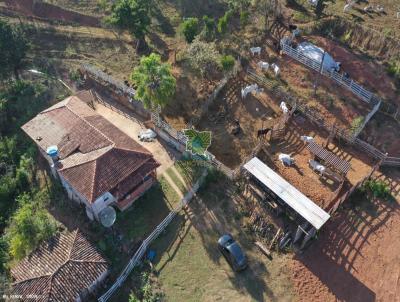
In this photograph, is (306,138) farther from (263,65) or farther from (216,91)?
(216,91)

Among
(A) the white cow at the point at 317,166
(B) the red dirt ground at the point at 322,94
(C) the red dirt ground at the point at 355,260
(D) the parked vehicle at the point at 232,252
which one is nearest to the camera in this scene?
(C) the red dirt ground at the point at 355,260

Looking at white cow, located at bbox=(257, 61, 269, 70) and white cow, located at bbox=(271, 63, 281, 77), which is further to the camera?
white cow, located at bbox=(257, 61, 269, 70)

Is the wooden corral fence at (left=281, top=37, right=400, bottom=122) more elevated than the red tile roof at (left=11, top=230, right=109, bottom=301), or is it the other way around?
the wooden corral fence at (left=281, top=37, right=400, bottom=122)

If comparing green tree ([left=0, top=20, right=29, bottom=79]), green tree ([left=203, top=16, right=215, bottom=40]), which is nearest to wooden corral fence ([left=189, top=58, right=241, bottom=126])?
green tree ([left=203, top=16, right=215, bottom=40])

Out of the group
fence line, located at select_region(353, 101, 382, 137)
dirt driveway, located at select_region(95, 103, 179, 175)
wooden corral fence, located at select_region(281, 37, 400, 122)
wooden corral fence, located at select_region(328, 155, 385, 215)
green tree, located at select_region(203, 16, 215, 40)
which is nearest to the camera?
wooden corral fence, located at select_region(328, 155, 385, 215)

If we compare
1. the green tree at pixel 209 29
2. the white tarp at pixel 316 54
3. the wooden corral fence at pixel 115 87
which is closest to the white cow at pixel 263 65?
the white tarp at pixel 316 54

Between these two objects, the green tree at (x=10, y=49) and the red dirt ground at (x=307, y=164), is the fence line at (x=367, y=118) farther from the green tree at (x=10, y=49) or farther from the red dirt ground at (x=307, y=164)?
the green tree at (x=10, y=49)

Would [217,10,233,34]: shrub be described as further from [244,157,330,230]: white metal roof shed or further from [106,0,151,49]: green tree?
[244,157,330,230]: white metal roof shed

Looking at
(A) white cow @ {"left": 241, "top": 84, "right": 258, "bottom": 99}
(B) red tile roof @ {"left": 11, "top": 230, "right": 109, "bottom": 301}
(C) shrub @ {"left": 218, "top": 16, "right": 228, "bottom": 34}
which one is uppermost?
(C) shrub @ {"left": 218, "top": 16, "right": 228, "bottom": 34}
